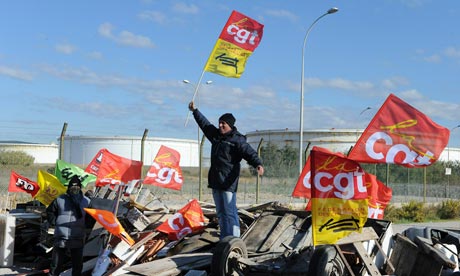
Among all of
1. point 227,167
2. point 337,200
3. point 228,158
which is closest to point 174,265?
point 227,167

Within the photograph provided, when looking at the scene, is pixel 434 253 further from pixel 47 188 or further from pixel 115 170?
pixel 47 188

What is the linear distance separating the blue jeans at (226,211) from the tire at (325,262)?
66.1 inches

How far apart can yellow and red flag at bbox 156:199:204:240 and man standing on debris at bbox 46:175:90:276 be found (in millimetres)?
1317

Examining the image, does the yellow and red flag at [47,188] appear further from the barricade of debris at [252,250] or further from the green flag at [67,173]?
the green flag at [67,173]

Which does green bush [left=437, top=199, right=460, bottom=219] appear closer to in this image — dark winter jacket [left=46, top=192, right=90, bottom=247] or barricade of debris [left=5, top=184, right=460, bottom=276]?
barricade of debris [left=5, top=184, right=460, bottom=276]

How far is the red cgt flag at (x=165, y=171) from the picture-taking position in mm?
13078

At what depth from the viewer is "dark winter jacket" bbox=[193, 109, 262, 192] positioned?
27.3ft

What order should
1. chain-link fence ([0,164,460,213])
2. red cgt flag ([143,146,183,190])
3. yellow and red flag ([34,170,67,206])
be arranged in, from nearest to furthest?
yellow and red flag ([34,170,67,206]) < red cgt flag ([143,146,183,190]) < chain-link fence ([0,164,460,213])

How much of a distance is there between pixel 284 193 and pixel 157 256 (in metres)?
17.7

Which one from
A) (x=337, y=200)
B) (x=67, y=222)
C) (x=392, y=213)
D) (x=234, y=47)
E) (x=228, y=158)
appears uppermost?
(x=234, y=47)

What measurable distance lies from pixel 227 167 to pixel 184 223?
5.70ft

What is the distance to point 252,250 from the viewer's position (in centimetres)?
868

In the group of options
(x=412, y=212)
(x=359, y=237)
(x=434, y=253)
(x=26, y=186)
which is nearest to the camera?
(x=359, y=237)

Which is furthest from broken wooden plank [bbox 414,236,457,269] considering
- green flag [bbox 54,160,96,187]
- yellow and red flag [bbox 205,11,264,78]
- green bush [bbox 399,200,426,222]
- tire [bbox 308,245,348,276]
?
green bush [bbox 399,200,426,222]
